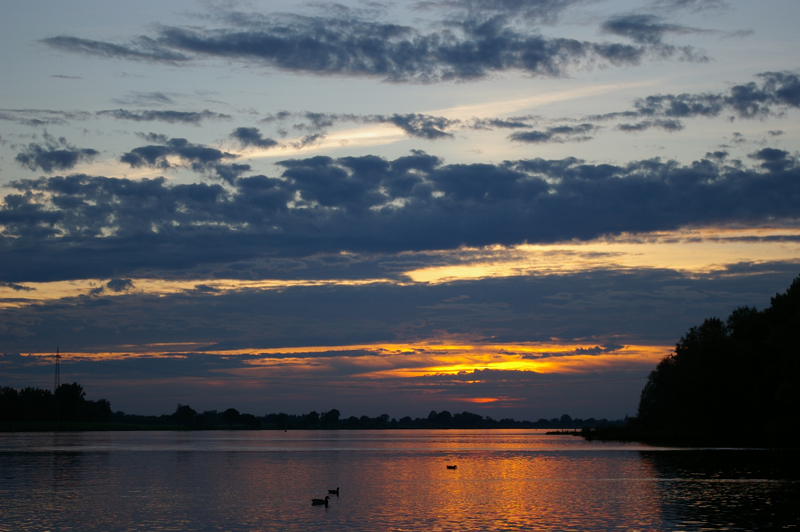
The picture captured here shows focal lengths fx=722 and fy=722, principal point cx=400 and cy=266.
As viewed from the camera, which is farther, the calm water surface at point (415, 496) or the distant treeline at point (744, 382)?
the distant treeline at point (744, 382)

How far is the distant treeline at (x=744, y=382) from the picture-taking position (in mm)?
78188

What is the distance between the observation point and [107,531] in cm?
3491

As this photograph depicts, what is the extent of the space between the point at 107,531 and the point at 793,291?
7726cm

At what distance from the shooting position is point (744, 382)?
9481 centimetres

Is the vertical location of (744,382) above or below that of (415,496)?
above

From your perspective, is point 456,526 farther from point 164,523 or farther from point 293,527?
point 164,523

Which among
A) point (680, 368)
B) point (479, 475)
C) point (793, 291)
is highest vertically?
point (793, 291)

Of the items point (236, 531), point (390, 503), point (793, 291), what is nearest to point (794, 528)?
point (390, 503)

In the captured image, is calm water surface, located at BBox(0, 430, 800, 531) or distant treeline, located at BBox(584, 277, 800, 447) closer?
calm water surface, located at BBox(0, 430, 800, 531)

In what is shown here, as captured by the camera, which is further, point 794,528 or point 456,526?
point 456,526

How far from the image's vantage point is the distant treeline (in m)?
78.2

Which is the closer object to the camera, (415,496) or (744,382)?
(415,496)

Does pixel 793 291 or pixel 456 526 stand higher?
pixel 793 291

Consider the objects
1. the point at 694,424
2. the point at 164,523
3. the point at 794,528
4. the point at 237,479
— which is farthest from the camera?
the point at 694,424
